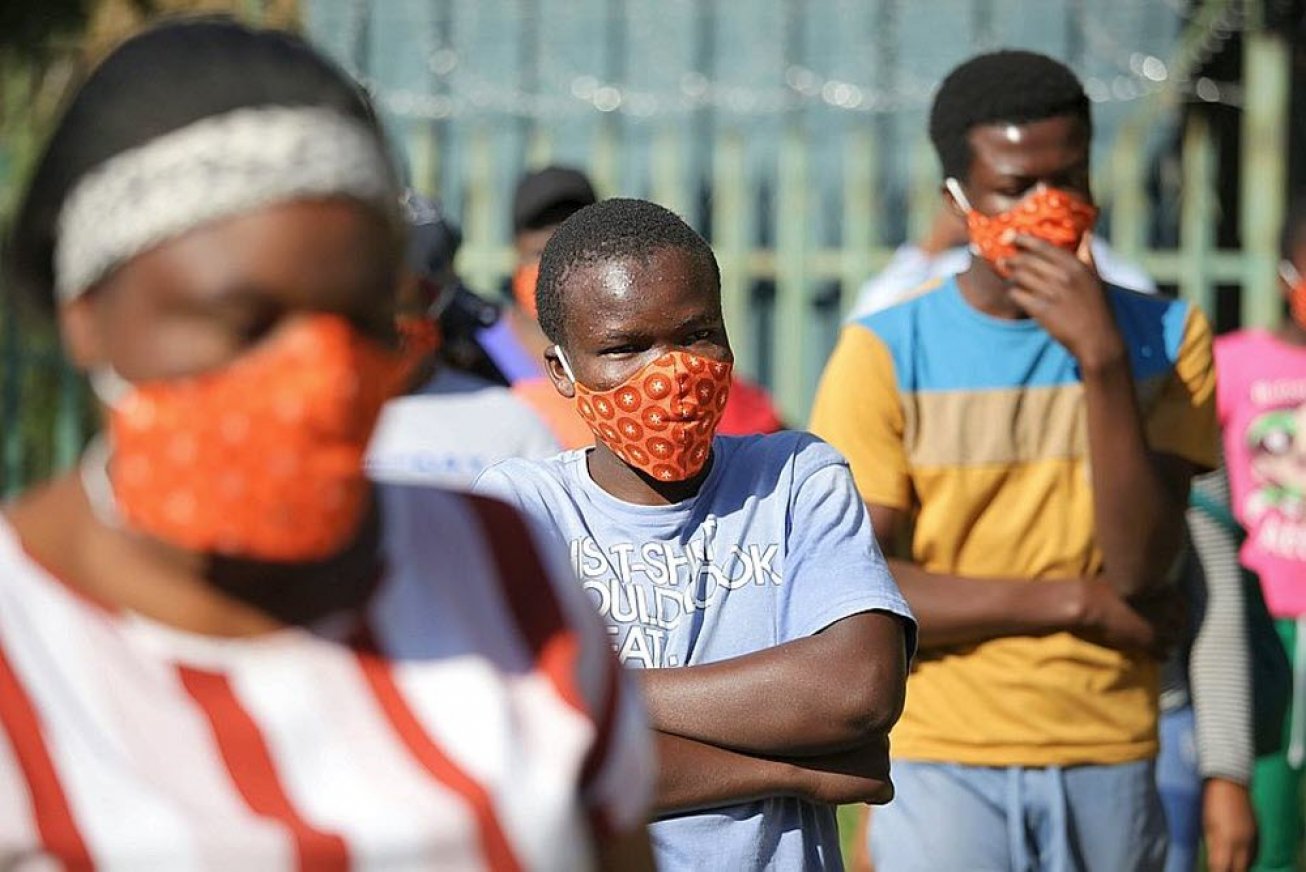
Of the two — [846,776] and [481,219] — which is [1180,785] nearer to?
[846,776]

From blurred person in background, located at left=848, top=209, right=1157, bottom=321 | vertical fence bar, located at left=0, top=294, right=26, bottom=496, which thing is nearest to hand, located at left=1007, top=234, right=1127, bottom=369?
blurred person in background, located at left=848, top=209, right=1157, bottom=321

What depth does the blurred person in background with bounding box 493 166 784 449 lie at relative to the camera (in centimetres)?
562

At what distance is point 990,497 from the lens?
4426 millimetres

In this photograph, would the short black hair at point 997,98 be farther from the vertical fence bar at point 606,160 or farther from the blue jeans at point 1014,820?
the vertical fence bar at point 606,160

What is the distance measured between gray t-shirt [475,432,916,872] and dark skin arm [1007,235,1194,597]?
961 millimetres

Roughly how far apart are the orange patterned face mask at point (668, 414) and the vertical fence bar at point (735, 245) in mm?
5997

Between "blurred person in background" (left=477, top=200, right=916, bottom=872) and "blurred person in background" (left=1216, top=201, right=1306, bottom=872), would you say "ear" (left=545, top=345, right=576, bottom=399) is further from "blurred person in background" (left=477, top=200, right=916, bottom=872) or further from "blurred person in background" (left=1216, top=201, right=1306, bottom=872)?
"blurred person in background" (left=1216, top=201, right=1306, bottom=872)

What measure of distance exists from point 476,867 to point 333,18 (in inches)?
356

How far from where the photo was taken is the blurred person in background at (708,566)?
330 centimetres

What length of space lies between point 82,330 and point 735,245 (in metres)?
7.71

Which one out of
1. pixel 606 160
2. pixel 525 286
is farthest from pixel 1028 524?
pixel 606 160

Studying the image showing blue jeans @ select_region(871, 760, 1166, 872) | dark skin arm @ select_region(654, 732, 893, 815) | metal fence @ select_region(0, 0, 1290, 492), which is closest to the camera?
dark skin arm @ select_region(654, 732, 893, 815)

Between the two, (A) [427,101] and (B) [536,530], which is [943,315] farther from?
(A) [427,101]

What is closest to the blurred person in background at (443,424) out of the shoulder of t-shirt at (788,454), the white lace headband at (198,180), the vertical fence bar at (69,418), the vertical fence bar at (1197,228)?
Result: the shoulder of t-shirt at (788,454)
